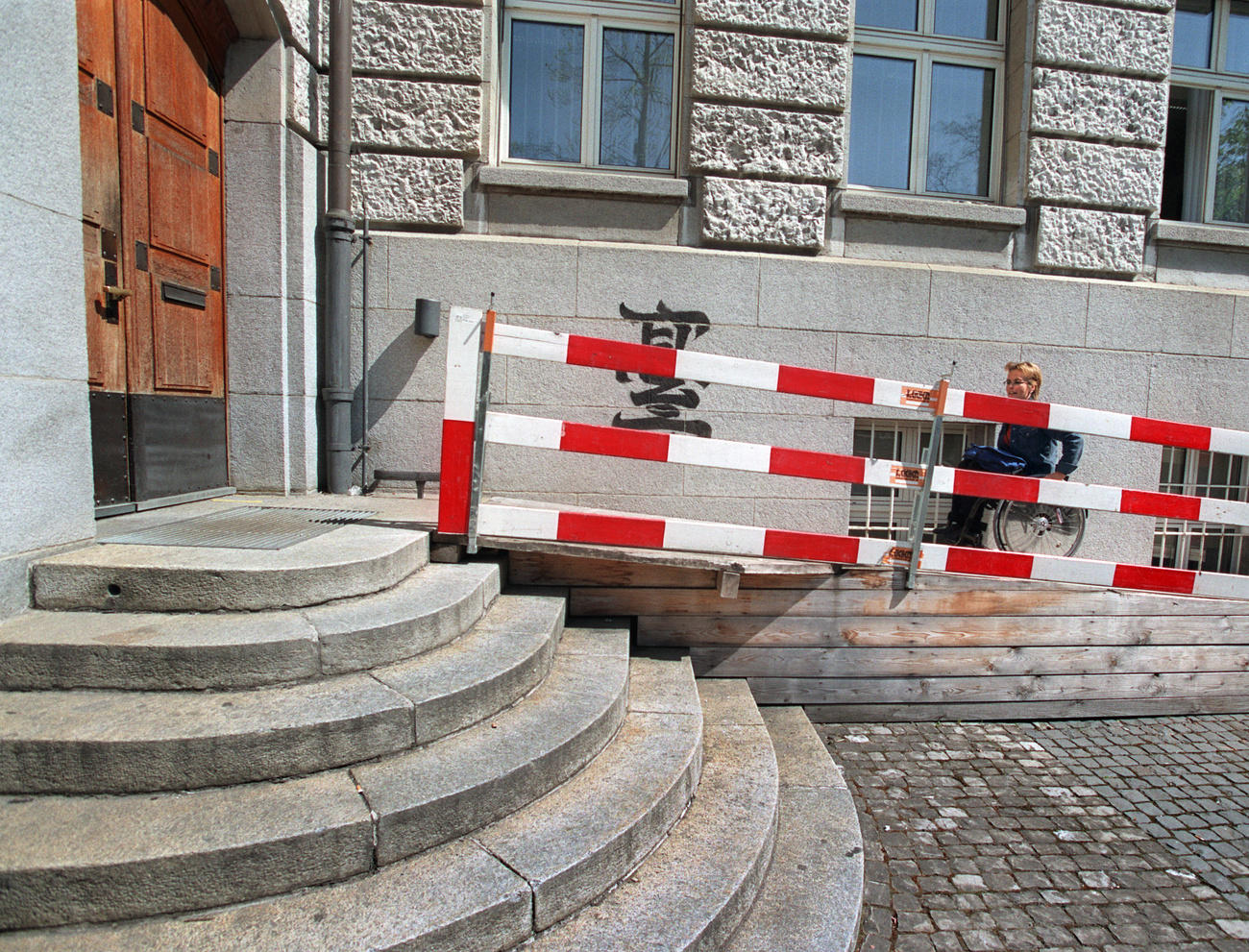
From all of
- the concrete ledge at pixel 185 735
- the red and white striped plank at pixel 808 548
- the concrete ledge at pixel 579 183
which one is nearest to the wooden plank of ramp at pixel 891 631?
the red and white striped plank at pixel 808 548

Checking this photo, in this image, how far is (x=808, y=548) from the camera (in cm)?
387

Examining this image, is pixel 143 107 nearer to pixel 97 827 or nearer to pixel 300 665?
pixel 300 665

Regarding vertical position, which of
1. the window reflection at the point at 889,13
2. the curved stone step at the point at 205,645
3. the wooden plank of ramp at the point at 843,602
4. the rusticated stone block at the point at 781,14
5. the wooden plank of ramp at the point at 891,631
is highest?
the window reflection at the point at 889,13

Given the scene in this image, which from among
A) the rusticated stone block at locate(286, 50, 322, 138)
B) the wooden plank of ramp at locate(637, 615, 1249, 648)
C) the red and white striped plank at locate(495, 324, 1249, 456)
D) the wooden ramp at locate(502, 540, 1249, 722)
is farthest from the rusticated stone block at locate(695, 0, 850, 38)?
the wooden plank of ramp at locate(637, 615, 1249, 648)

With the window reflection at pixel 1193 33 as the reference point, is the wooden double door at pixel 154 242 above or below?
below

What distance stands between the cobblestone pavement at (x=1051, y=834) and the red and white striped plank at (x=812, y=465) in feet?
4.53

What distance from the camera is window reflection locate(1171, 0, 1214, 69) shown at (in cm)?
646

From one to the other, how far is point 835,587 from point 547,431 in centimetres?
192

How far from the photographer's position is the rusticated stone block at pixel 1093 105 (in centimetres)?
576

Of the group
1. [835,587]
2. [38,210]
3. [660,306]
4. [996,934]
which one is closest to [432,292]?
[660,306]

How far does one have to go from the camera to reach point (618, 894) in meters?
2.24

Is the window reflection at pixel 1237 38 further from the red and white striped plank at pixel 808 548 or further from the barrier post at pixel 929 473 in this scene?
the barrier post at pixel 929 473

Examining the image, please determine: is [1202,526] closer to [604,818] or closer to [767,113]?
[767,113]

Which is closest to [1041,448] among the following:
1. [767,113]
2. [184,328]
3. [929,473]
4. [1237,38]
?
[929,473]
